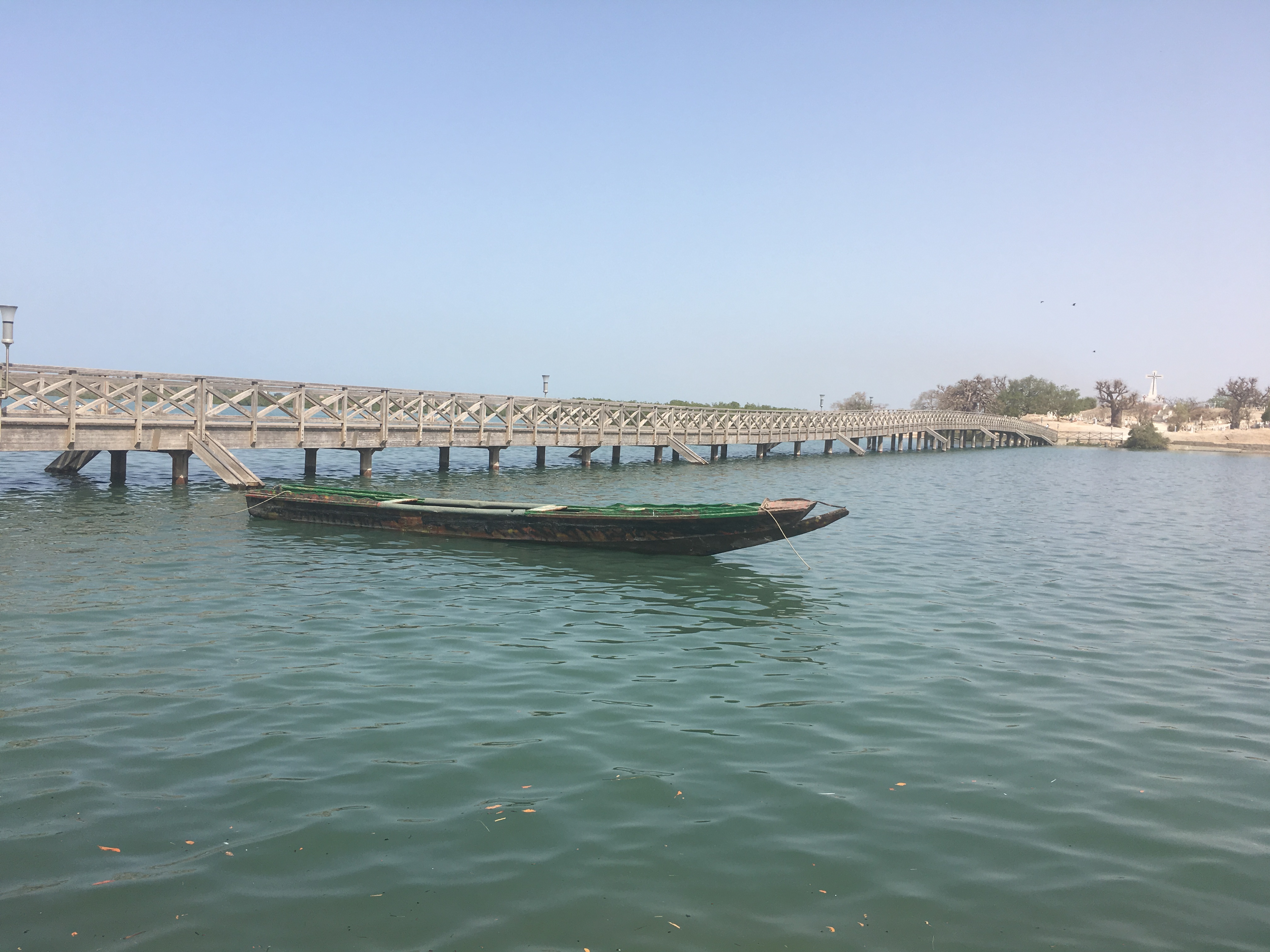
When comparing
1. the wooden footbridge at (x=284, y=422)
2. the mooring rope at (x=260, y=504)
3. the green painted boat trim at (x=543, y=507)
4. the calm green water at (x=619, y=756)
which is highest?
the wooden footbridge at (x=284, y=422)

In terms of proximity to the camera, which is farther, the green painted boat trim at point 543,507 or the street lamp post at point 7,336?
the street lamp post at point 7,336

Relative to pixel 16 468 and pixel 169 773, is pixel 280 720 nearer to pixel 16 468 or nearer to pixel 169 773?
pixel 169 773

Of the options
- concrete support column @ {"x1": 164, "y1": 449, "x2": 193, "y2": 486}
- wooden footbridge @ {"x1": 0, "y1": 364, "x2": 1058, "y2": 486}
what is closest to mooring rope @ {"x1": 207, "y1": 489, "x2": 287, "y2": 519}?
wooden footbridge @ {"x1": 0, "y1": 364, "x2": 1058, "y2": 486}

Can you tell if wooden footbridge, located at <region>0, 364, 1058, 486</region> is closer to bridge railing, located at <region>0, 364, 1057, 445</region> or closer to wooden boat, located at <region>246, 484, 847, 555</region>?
bridge railing, located at <region>0, 364, 1057, 445</region>

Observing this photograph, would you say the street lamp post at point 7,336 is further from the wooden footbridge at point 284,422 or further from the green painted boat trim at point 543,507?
the green painted boat trim at point 543,507

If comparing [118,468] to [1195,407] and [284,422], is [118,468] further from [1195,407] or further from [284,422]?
[1195,407]

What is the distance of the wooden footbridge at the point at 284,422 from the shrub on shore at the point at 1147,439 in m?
64.2

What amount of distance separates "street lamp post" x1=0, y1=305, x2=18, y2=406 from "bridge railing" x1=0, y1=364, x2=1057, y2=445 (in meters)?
0.14

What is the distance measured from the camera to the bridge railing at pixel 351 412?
2277cm

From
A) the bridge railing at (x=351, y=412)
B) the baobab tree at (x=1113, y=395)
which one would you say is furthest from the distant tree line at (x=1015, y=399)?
the bridge railing at (x=351, y=412)

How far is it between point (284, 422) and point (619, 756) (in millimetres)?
24138

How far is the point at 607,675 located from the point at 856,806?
3478 millimetres

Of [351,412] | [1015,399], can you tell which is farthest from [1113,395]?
[351,412]

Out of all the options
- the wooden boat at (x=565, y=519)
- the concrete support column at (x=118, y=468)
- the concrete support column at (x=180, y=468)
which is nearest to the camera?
the wooden boat at (x=565, y=519)
